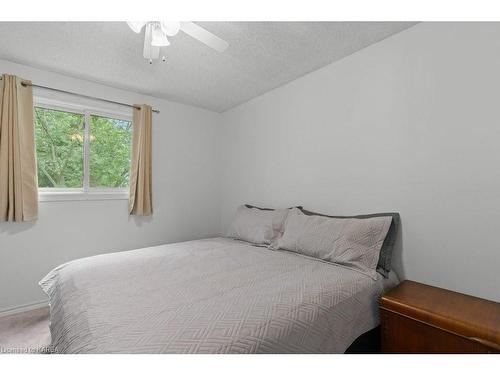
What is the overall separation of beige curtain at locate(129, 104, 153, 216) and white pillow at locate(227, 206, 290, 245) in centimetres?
109

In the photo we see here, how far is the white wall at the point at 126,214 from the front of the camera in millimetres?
2318

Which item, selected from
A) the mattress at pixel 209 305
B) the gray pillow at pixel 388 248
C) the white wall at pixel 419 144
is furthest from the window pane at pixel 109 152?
the gray pillow at pixel 388 248

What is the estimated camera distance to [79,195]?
262 centimetres

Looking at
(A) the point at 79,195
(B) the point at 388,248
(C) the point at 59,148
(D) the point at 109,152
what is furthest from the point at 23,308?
(B) the point at 388,248

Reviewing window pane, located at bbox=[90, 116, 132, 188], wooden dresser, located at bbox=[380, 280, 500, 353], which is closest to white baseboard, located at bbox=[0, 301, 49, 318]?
window pane, located at bbox=[90, 116, 132, 188]

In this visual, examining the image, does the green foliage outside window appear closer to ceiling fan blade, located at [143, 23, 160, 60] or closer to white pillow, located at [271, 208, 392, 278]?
ceiling fan blade, located at [143, 23, 160, 60]

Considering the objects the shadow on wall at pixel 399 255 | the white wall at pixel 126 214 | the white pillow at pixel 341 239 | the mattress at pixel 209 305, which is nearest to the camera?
the mattress at pixel 209 305

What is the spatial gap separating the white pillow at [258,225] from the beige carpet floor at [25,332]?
1715 millimetres

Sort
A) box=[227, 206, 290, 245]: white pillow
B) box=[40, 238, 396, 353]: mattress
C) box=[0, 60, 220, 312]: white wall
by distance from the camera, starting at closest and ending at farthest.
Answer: box=[40, 238, 396, 353]: mattress < box=[0, 60, 220, 312]: white wall < box=[227, 206, 290, 245]: white pillow

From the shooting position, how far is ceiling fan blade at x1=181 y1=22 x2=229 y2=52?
4.85 feet

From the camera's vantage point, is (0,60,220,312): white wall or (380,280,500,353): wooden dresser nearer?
(380,280,500,353): wooden dresser

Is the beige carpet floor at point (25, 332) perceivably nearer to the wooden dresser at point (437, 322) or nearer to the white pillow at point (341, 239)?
the white pillow at point (341, 239)

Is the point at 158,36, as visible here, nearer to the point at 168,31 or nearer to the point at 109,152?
the point at 168,31
